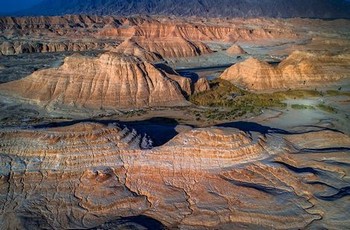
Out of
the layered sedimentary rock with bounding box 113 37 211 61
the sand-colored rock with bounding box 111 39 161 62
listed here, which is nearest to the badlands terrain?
the sand-colored rock with bounding box 111 39 161 62

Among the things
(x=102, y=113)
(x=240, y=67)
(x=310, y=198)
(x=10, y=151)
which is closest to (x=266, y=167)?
(x=310, y=198)

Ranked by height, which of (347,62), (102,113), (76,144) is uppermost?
(347,62)

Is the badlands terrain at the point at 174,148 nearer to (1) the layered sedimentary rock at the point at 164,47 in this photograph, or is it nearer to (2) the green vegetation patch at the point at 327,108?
(2) the green vegetation patch at the point at 327,108

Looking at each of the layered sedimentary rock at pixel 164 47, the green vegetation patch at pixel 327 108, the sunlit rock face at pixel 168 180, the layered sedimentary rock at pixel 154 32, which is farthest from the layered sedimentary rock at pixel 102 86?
the layered sedimentary rock at pixel 154 32

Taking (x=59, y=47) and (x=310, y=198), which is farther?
(x=59, y=47)

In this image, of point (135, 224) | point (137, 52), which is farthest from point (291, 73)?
point (135, 224)

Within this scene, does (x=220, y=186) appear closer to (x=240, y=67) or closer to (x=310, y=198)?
(x=310, y=198)
